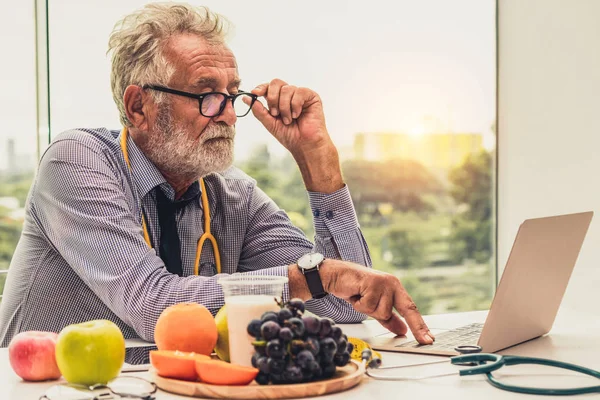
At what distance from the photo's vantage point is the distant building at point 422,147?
3.69 m

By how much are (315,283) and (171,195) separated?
0.58m

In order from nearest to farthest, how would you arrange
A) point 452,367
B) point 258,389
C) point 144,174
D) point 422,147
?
point 258,389 < point 452,367 < point 144,174 < point 422,147

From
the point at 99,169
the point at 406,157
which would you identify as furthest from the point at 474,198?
the point at 99,169

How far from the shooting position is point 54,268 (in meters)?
1.98

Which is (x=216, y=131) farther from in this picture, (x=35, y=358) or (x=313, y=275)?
(x=35, y=358)

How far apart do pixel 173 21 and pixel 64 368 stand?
4.11 feet

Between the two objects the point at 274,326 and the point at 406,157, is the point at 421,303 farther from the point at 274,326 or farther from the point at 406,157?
the point at 274,326

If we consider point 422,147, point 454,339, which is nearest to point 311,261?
point 454,339

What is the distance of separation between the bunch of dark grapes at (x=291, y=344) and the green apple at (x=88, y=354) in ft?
0.73

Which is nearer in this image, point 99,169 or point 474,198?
point 99,169

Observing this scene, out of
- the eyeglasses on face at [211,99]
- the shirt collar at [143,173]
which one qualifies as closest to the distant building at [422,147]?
the eyeglasses on face at [211,99]

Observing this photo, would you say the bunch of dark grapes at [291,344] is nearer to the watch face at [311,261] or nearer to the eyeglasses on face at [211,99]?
the watch face at [311,261]

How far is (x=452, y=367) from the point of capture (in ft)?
4.32

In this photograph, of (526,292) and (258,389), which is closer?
(258,389)
